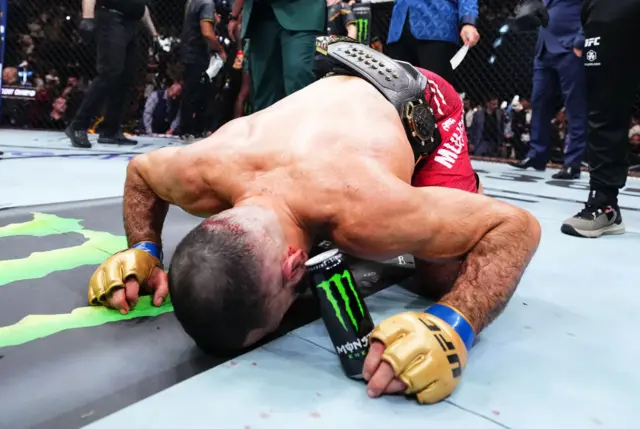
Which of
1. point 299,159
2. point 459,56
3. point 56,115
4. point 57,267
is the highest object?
point 459,56

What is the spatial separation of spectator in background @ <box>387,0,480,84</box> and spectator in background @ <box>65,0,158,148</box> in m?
2.06

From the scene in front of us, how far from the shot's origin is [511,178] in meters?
3.59

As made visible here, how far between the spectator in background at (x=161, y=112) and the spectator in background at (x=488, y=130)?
3.49 m

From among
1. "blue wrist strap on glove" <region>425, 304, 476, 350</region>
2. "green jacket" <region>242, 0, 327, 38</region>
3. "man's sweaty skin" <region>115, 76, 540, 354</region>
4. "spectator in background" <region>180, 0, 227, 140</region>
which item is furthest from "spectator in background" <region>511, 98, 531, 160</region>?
"blue wrist strap on glove" <region>425, 304, 476, 350</region>

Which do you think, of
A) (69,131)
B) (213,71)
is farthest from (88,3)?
(213,71)

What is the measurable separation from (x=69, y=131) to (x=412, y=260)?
3552mm

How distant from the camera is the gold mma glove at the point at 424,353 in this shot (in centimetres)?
77

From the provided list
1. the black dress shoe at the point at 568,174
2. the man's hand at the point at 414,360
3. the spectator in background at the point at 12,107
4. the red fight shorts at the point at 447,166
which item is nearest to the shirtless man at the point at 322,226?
the man's hand at the point at 414,360

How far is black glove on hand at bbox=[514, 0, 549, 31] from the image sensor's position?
84.2 inches

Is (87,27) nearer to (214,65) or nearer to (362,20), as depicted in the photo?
(214,65)

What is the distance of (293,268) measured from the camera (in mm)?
922

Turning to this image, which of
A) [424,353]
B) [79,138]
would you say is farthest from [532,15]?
[79,138]

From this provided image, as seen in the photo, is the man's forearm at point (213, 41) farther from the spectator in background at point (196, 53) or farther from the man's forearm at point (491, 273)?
the man's forearm at point (491, 273)

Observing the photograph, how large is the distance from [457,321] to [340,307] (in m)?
0.20
